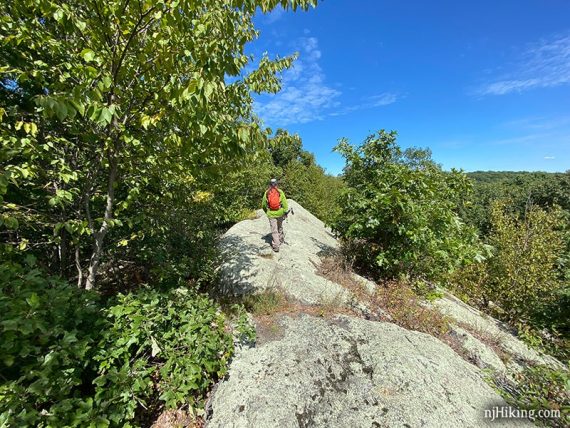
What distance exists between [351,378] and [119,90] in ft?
14.4

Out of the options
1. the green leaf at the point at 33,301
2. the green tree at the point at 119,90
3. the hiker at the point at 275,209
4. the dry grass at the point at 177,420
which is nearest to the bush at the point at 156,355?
the dry grass at the point at 177,420

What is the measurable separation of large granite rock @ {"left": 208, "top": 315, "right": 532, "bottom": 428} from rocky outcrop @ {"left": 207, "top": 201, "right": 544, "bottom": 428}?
12 mm

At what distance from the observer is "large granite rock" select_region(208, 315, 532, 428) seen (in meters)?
2.92

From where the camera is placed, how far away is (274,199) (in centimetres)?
754

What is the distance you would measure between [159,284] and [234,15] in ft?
13.4

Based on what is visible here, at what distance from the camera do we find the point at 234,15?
9.06 ft

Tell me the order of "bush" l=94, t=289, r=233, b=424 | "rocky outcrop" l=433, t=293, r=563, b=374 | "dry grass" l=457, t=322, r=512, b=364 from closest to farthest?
"bush" l=94, t=289, r=233, b=424, "rocky outcrop" l=433, t=293, r=563, b=374, "dry grass" l=457, t=322, r=512, b=364

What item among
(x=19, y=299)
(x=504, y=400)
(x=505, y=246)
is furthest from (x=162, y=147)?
(x=505, y=246)

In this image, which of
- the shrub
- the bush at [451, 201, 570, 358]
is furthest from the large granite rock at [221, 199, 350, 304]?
the shrub

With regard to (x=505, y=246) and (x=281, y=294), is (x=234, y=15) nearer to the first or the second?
(x=281, y=294)

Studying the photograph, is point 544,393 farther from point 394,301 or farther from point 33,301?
point 33,301

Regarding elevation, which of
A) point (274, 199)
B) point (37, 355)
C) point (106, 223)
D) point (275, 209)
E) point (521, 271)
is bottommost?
point (37, 355)

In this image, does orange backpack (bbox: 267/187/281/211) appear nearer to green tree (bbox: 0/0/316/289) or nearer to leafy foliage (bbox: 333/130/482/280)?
leafy foliage (bbox: 333/130/482/280)

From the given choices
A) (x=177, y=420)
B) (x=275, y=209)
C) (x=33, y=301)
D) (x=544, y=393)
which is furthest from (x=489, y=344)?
(x=33, y=301)
